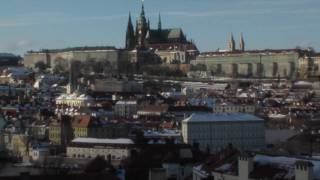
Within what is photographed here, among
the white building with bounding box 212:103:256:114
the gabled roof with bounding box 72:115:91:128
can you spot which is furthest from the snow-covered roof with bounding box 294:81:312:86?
the gabled roof with bounding box 72:115:91:128

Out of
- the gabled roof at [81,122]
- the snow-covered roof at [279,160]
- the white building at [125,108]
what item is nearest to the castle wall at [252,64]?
the white building at [125,108]

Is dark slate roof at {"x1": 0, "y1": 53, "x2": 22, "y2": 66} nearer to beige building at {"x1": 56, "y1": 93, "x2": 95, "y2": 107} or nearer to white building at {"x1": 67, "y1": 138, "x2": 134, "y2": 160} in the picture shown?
beige building at {"x1": 56, "y1": 93, "x2": 95, "y2": 107}

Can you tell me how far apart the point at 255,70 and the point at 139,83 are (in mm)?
26465

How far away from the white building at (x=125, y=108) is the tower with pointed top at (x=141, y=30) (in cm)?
5066

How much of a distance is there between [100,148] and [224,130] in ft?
29.8

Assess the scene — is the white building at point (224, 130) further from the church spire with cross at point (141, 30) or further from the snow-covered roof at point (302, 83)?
the church spire with cross at point (141, 30)

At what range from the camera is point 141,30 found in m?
115

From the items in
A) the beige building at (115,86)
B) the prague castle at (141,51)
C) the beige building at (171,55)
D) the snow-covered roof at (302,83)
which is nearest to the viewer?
the beige building at (115,86)

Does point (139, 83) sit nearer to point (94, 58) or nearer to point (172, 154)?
point (94, 58)

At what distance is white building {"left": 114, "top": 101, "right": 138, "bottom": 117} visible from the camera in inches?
2338

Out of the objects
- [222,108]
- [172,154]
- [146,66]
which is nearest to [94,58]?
[146,66]

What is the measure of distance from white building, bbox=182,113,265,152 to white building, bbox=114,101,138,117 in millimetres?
15979

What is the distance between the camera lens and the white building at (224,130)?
4188 cm

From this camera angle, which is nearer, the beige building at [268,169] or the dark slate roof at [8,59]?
the beige building at [268,169]
